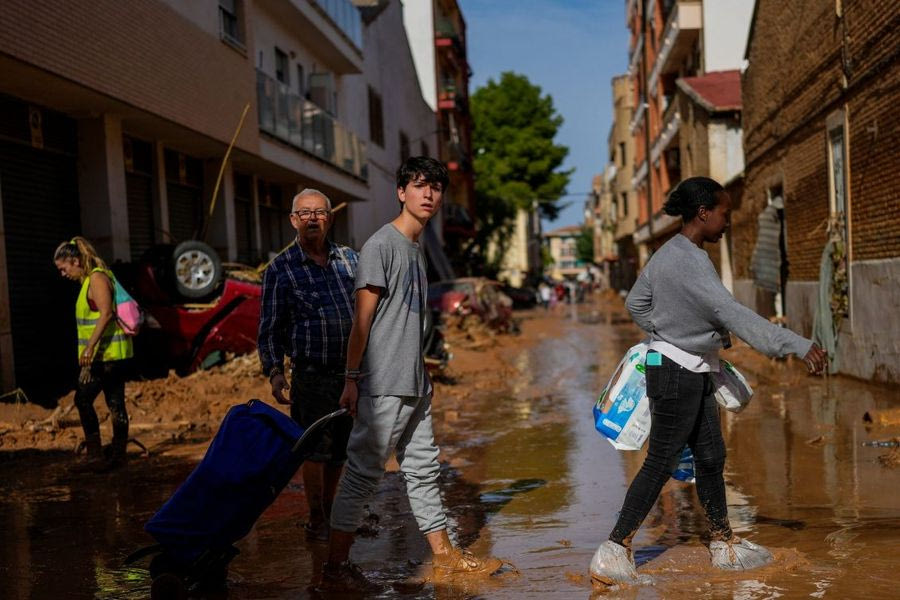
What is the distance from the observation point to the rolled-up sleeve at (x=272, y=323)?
17.7 ft

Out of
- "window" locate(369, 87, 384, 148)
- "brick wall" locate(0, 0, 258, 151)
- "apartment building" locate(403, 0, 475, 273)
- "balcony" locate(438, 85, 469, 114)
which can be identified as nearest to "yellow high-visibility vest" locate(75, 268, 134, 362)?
"brick wall" locate(0, 0, 258, 151)

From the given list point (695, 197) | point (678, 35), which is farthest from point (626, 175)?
point (695, 197)

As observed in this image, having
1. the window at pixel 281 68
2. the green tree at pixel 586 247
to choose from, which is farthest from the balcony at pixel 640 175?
the green tree at pixel 586 247

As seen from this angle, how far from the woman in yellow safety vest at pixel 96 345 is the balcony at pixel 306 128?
10585 mm

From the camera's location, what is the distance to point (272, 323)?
5.41 m

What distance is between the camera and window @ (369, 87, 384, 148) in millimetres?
29859

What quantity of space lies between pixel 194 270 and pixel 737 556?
29.1 ft

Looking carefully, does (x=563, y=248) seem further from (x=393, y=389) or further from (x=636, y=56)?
(x=393, y=389)

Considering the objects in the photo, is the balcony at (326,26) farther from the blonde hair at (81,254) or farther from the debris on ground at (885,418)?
the debris on ground at (885,418)

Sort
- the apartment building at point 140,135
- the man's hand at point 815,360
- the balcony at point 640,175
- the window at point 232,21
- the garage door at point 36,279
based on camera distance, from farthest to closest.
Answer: the balcony at point 640,175
the window at point 232,21
the garage door at point 36,279
the apartment building at point 140,135
the man's hand at point 815,360

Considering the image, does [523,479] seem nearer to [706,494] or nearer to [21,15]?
[706,494]

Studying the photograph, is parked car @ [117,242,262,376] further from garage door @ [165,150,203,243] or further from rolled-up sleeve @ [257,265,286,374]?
rolled-up sleeve @ [257,265,286,374]

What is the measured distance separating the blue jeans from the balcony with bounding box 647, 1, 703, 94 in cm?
2764

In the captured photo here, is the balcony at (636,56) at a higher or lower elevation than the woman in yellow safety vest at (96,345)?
higher
